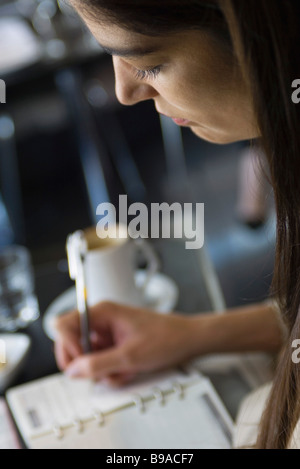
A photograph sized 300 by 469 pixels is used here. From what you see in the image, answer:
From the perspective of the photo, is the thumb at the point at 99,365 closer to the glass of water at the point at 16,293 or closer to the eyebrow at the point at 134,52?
the glass of water at the point at 16,293

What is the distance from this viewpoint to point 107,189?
2.17m

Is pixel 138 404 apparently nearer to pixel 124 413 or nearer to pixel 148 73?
pixel 124 413

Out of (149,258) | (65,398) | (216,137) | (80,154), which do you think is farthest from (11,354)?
(80,154)

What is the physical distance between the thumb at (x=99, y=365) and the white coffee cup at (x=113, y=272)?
11 centimetres

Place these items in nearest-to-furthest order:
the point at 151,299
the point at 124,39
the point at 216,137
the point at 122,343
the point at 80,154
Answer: the point at 124,39
the point at 216,137
the point at 122,343
the point at 151,299
the point at 80,154

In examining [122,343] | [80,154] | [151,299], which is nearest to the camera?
[122,343]

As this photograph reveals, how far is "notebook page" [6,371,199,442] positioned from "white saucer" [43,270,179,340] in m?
0.10

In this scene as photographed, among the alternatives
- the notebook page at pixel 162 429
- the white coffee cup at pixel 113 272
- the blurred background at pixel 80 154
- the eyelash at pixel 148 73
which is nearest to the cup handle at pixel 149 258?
the white coffee cup at pixel 113 272

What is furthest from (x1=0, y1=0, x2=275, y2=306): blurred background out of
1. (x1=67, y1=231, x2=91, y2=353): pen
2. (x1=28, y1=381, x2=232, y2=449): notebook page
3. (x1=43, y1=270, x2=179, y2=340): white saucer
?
(x1=28, y1=381, x2=232, y2=449): notebook page

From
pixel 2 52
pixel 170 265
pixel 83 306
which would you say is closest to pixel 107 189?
pixel 2 52

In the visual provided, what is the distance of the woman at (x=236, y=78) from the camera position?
381mm

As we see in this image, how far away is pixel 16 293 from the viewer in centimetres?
85

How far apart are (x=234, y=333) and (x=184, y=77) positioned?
13.6 inches

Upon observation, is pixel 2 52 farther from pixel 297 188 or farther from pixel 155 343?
pixel 297 188
